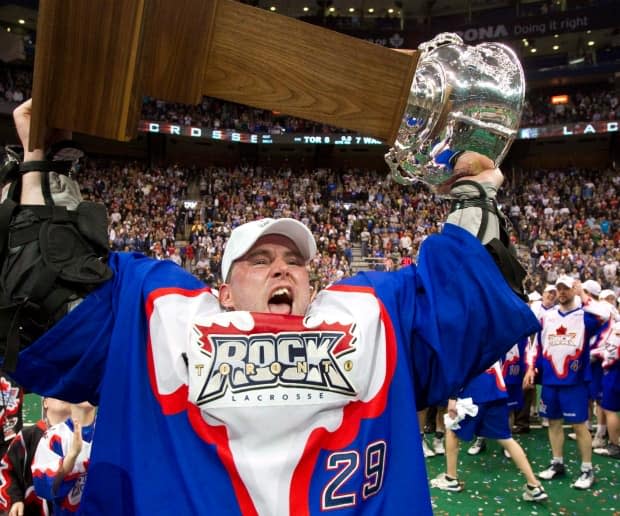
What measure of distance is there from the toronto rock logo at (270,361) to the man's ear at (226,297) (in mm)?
249

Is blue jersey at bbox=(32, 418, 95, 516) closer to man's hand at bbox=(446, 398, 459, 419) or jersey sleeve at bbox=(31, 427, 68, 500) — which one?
jersey sleeve at bbox=(31, 427, 68, 500)

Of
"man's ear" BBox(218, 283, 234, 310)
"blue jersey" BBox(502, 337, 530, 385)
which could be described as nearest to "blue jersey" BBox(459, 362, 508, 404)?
"blue jersey" BBox(502, 337, 530, 385)

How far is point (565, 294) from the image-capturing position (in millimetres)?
5836

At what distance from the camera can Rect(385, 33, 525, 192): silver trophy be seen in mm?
1599

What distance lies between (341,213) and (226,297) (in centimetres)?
2063

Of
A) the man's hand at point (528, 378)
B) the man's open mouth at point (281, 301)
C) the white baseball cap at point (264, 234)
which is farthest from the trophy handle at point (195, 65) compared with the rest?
the man's hand at point (528, 378)

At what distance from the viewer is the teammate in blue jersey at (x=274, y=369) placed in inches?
55.9

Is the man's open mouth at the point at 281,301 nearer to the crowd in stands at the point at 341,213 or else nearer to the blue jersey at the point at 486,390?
the blue jersey at the point at 486,390

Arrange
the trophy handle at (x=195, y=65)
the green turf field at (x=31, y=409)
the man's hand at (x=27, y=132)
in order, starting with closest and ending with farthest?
1. the trophy handle at (x=195, y=65)
2. the man's hand at (x=27, y=132)
3. the green turf field at (x=31, y=409)

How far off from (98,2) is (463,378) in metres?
1.33

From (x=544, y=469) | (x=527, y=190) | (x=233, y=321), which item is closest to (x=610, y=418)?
(x=544, y=469)

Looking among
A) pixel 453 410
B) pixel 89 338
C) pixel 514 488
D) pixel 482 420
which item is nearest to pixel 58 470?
pixel 89 338

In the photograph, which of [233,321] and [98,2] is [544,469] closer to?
[233,321]

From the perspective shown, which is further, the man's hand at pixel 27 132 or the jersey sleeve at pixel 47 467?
the jersey sleeve at pixel 47 467
